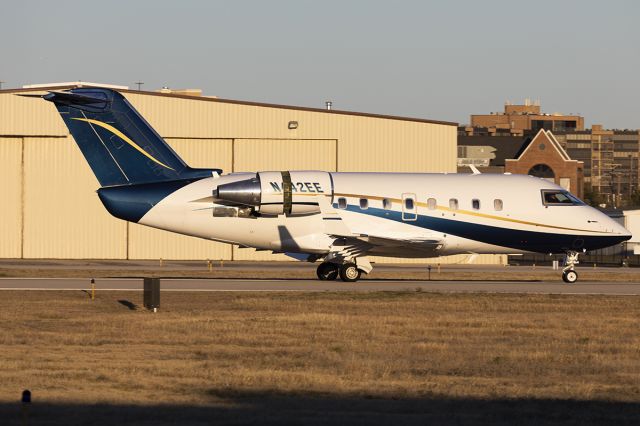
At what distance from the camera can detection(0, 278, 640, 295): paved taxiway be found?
36.3m

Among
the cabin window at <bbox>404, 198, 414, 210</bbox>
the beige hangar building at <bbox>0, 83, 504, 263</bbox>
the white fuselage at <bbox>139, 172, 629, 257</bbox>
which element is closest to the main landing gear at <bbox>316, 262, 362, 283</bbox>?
the white fuselage at <bbox>139, 172, 629, 257</bbox>

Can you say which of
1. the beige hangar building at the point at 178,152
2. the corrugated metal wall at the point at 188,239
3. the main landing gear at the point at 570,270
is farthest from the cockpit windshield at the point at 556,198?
the corrugated metal wall at the point at 188,239

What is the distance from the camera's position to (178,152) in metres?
62.7

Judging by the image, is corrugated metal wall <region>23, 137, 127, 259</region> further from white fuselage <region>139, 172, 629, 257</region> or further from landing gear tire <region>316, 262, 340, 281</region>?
white fuselage <region>139, 172, 629, 257</region>

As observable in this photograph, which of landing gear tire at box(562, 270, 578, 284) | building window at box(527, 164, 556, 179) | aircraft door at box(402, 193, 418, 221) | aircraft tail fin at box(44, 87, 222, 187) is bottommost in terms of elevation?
landing gear tire at box(562, 270, 578, 284)

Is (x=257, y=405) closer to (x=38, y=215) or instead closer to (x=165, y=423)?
(x=165, y=423)

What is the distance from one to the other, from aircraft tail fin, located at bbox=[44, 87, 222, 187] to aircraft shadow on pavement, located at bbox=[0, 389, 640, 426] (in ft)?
73.7

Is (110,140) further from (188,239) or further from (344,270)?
(188,239)

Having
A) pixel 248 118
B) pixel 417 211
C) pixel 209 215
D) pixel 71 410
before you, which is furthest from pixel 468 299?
pixel 248 118

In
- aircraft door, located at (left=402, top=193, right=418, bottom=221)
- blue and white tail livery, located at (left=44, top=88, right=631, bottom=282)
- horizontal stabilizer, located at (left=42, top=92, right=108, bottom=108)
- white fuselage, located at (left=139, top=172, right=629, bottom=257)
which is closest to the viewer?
horizontal stabilizer, located at (left=42, top=92, right=108, bottom=108)

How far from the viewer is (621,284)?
137ft

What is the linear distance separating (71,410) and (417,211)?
25.3 meters

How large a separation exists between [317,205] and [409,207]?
A: 10.8 ft

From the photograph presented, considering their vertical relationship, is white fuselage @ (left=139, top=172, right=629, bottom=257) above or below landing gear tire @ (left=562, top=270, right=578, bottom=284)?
above
